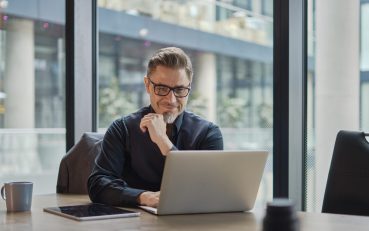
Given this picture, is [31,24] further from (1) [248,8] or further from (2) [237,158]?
(2) [237,158]

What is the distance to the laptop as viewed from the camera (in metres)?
1.67

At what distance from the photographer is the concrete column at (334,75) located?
8.91 ft

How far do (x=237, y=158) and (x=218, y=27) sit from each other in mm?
1677

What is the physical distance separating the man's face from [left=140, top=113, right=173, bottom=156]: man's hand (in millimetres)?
48

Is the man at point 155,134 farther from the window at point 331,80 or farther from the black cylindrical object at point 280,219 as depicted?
the black cylindrical object at point 280,219

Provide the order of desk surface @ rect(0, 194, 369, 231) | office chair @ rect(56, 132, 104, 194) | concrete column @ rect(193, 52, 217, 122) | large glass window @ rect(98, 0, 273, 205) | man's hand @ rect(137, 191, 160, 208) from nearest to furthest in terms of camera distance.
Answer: desk surface @ rect(0, 194, 369, 231)
man's hand @ rect(137, 191, 160, 208)
office chair @ rect(56, 132, 104, 194)
large glass window @ rect(98, 0, 273, 205)
concrete column @ rect(193, 52, 217, 122)

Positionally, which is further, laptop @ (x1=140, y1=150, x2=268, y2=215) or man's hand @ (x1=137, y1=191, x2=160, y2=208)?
man's hand @ (x1=137, y1=191, x2=160, y2=208)

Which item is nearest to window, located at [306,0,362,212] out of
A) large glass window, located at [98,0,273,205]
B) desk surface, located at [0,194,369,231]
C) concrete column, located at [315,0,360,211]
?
concrete column, located at [315,0,360,211]

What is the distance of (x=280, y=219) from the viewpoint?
617 mm

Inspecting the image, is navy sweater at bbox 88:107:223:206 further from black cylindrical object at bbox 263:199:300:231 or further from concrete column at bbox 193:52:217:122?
black cylindrical object at bbox 263:199:300:231

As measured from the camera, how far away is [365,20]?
268 centimetres

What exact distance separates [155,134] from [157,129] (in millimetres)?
23

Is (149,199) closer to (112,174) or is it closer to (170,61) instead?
(112,174)

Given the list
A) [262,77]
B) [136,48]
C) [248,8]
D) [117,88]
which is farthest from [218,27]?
[117,88]
